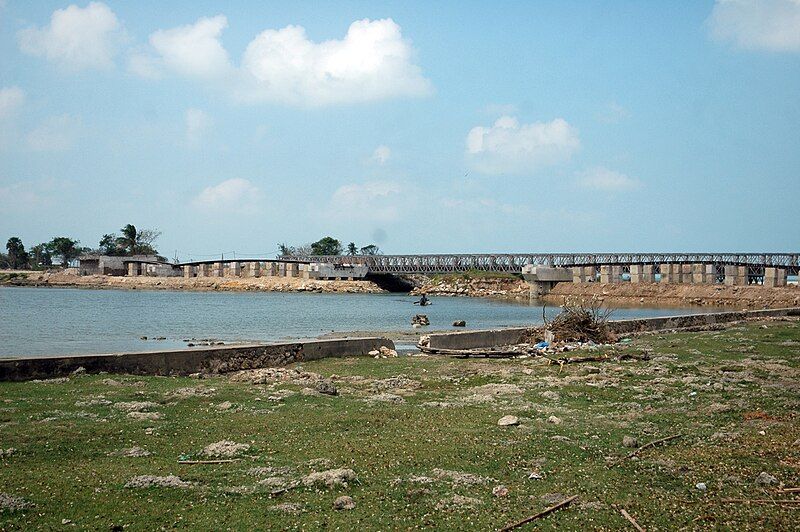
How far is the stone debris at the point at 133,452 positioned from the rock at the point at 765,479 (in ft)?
28.9

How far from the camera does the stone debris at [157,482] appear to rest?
916 centimetres

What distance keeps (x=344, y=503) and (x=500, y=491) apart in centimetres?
210

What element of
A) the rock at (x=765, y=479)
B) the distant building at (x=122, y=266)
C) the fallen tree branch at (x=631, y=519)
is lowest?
the fallen tree branch at (x=631, y=519)

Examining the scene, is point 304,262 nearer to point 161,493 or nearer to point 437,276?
point 437,276

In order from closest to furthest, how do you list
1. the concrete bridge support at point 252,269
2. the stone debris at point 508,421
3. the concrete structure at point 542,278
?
the stone debris at point 508,421 → the concrete structure at point 542,278 → the concrete bridge support at point 252,269

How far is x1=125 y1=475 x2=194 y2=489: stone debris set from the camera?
361 inches

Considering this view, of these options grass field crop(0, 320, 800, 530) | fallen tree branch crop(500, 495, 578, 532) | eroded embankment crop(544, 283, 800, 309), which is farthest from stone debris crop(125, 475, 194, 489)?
eroded embankment crop(544, 283, 800, 309)

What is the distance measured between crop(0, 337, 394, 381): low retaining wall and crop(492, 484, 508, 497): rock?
12688mm

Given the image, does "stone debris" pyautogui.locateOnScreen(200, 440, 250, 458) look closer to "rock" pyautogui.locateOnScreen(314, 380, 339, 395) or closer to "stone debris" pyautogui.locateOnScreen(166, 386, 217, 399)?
"stone debris" pyautogui.locateOnScreen(166, 386, 217, 399)

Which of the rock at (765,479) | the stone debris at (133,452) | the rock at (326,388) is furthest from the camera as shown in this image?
the rock at (326,388)

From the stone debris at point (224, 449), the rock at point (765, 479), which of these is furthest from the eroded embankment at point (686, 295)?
the stone debris at point (224, 449)

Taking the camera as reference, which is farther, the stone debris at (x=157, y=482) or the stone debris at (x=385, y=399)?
the stone debris at (x=385, y=399)

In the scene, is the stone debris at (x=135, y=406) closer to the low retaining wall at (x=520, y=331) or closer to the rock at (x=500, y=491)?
the rock at (x=500, y=491)

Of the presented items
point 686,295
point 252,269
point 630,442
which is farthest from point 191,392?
point 252,269
